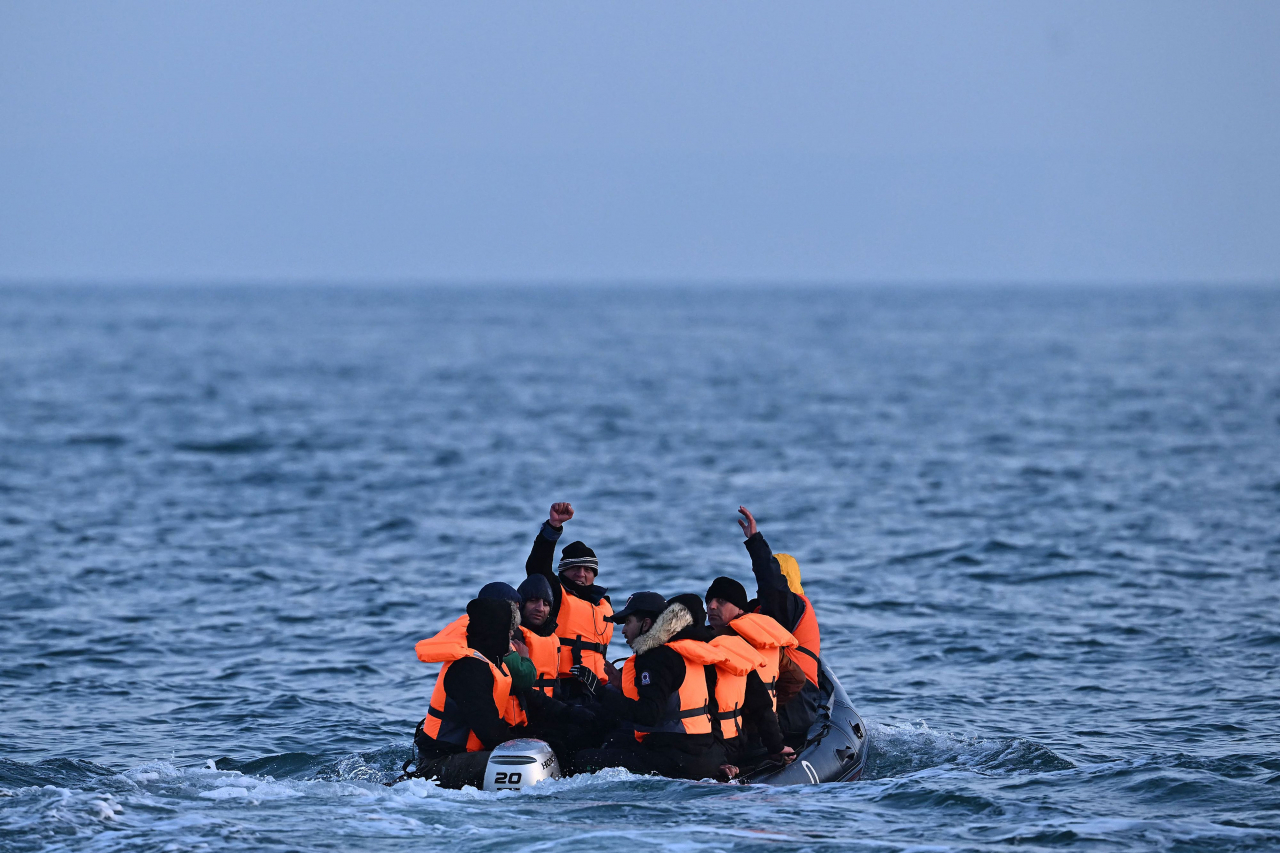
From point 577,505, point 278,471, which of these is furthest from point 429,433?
point 577,505

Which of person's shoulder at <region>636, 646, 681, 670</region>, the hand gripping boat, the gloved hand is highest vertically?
person's shoulder at <region>636, 646, 681, 670</region>

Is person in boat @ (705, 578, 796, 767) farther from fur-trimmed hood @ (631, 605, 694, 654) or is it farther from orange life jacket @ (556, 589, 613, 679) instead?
orange life jacket @ (556, 589, 613, 679)

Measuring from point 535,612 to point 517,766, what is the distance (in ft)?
4.28

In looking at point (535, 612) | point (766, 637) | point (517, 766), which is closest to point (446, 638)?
point (535, 612)

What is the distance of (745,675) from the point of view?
33.6 ft

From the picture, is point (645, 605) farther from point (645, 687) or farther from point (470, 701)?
point (470, 701)

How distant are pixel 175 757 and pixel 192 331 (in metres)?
95.6

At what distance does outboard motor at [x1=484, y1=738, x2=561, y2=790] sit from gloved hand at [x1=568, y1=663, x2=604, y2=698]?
1.52 m

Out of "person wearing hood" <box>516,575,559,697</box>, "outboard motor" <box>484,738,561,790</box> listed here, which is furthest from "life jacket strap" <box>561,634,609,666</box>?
"outboard motor" <box>484,738,561,790</box>

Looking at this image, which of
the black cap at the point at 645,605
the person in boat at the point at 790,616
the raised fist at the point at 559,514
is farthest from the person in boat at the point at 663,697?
the raised fist at the point at 559,514

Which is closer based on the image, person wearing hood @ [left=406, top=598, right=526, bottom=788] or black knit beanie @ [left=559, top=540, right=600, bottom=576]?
person wearing hood @ [left=406, top=598, right=526, bottom=788]

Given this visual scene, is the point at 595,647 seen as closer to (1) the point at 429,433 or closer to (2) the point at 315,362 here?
(1) the point at 429,433

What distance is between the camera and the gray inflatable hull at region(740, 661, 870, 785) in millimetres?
10781

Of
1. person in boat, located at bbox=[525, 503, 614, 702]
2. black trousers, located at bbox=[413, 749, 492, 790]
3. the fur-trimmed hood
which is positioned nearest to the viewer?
the fur-trimmed hood
